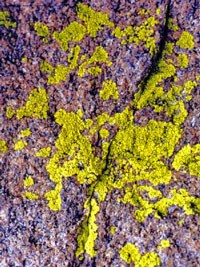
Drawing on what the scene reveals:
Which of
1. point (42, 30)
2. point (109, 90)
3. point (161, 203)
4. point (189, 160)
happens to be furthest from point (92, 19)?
point (161, 203)

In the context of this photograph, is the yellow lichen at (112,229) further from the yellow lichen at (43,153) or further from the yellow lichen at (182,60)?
the yellow lichen at (182,60)

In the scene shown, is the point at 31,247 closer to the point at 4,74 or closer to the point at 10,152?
the point at 10,152

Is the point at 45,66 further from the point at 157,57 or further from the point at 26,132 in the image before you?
the point at 157,57

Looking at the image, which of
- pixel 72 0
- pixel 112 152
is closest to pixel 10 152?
pixel 112 152

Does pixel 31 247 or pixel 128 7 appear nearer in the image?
pixel 31 247

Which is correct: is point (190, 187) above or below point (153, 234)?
above

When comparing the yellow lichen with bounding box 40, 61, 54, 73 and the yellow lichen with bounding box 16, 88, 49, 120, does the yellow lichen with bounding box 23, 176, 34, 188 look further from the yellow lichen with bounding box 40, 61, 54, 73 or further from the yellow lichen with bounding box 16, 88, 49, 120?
the yellow lichen with bounding box 40, 61, 54, 73
